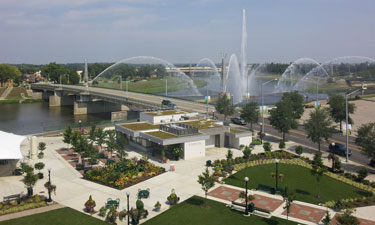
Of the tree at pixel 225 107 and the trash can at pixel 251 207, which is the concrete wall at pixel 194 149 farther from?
the tree at pixel 225 107

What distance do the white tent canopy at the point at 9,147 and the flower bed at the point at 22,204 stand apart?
23.7ft

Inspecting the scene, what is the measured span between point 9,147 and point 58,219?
14002mm

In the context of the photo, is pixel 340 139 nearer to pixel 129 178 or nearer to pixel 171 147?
pixel 171 147

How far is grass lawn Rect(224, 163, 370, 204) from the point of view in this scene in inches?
1071

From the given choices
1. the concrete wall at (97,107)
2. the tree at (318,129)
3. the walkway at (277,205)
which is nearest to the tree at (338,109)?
the tree at (318,129)

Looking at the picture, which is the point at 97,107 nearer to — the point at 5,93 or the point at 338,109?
the point at 5,93

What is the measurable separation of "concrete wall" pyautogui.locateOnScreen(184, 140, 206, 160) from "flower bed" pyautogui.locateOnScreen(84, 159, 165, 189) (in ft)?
16.4

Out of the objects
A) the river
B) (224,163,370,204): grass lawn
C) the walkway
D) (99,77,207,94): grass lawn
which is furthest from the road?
(99,77,207,94): grass lawn

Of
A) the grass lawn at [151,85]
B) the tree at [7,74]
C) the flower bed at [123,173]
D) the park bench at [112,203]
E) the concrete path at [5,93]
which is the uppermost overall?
the tree at [7,74]

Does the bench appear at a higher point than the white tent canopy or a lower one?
lower

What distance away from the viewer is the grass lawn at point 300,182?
27.2 metres

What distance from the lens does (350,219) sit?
19078mm

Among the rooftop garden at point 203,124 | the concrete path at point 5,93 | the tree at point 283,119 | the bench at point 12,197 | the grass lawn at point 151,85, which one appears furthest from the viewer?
the grass lawn at point 151,85

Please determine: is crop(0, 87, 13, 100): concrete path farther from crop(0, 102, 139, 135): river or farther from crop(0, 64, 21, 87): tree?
crop(0, 64, 21, 87): tree
